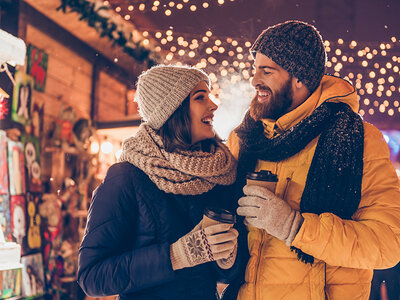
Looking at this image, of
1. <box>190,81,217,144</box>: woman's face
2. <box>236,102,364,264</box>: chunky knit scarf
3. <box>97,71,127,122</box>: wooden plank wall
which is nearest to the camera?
<box>236,102,364,264</box>: chunky knit scarf

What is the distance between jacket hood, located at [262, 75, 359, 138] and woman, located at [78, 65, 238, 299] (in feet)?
0.86

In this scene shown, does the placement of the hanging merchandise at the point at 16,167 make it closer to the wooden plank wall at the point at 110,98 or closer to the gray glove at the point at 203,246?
the wooden plank wall at the point at 110,98

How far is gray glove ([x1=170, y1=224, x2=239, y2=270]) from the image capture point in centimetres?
133

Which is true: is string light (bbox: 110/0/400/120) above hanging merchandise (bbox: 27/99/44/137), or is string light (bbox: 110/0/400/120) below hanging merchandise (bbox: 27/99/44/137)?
above

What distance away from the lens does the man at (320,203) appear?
4.51ft

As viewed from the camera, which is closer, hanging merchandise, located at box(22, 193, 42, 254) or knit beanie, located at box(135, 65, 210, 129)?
knit beanie, located at box(135, 65, 210, 129)

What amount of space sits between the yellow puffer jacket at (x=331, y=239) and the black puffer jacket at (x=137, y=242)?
177 millimetres

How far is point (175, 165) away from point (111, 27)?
131 inches

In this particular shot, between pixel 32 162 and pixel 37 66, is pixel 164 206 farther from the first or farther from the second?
pixel 37 66

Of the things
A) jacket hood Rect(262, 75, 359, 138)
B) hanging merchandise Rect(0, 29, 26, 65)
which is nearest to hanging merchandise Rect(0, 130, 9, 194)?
hanging merchandise Rect(0, 29, 26, 65)

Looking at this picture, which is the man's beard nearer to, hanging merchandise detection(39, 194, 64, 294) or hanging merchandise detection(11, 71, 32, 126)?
hanging merchandise detection(11, 71, 32, 126)

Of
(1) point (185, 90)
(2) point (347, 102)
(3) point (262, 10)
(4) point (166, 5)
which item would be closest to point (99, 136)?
(4) point (166, 5)

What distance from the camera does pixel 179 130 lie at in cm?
173

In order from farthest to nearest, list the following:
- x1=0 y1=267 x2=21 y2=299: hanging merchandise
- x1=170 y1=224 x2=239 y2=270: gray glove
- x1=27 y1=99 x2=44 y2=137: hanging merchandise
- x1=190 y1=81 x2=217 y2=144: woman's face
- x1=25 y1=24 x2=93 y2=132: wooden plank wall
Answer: x1=25 y1=24 x2=93 y2=132: wooden plank wall
x1=27 y1=99 x2=44 y2=137: hanging merchandise
x1=0 y1=267 x2=21 y2=299: hanging merchandise
x1=190 y1=81 x2=217 y2=144: woman's face
x1=170 y1=224 x2=239 y2=270: gray glove
